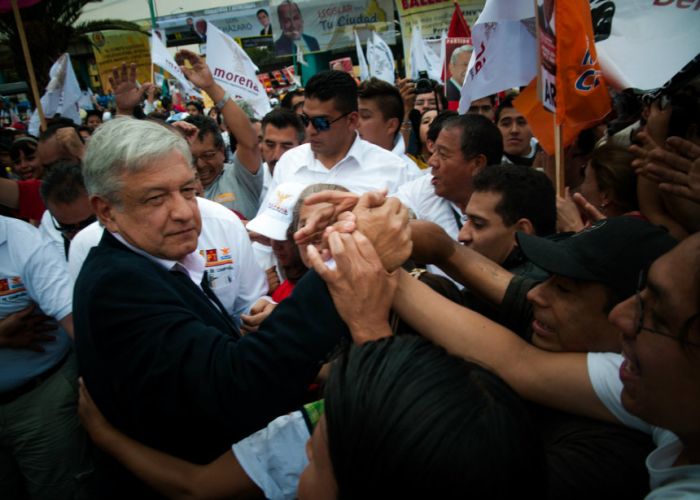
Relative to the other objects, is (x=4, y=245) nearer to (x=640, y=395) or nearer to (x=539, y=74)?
(x=640, y=395)

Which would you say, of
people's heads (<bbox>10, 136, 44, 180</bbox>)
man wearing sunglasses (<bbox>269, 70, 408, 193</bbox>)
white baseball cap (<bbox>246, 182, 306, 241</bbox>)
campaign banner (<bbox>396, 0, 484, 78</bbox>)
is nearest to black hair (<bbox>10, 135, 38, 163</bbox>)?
people's heads (<bbox>10, 136, 44, 180</bbox>)

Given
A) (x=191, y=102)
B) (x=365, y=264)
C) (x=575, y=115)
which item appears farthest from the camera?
(x=191, y=102)

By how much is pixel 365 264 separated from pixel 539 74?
272 cm

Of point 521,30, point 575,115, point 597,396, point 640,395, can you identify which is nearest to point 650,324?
point 640,395

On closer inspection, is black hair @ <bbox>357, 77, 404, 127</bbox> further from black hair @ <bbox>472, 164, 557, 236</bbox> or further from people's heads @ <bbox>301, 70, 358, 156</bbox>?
black hair @ <bbox>472, 164, 557, 236</bbox>

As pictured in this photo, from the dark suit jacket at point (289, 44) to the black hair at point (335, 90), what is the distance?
1781 centimetres

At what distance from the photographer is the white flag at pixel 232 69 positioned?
566 centimetres

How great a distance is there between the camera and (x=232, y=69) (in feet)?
19.1

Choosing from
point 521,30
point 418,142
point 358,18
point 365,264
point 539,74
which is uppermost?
point 358,18

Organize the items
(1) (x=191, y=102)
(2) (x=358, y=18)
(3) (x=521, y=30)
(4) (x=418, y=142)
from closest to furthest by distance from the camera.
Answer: (3) (x=521, y=30), (4) (x=418, y=142), (1) (x=191, y=102), (2) (x=358, y=18)

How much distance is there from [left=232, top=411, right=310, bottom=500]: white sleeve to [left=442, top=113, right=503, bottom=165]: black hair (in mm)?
2542

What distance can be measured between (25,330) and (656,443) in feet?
8.72

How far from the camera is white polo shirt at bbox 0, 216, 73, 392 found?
2512mm

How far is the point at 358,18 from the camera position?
21.4 metres
